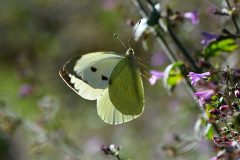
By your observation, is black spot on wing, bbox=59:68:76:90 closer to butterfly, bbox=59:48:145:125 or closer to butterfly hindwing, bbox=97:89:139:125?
butterfly, bbox=59:48:145:125

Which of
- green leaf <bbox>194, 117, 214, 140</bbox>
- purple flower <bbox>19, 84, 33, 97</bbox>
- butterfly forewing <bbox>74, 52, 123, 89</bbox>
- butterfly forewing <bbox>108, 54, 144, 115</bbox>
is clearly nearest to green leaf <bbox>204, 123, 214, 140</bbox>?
green leaf <bbox>194, 117, 214, 140</bbox>

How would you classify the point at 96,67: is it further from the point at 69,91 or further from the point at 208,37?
the point at 69,91

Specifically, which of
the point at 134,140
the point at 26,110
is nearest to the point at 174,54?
the point at 134,140

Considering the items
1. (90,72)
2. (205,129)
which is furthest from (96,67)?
(205,129)

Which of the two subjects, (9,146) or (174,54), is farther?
(9,146)

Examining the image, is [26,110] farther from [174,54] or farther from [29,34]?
[174,54]
